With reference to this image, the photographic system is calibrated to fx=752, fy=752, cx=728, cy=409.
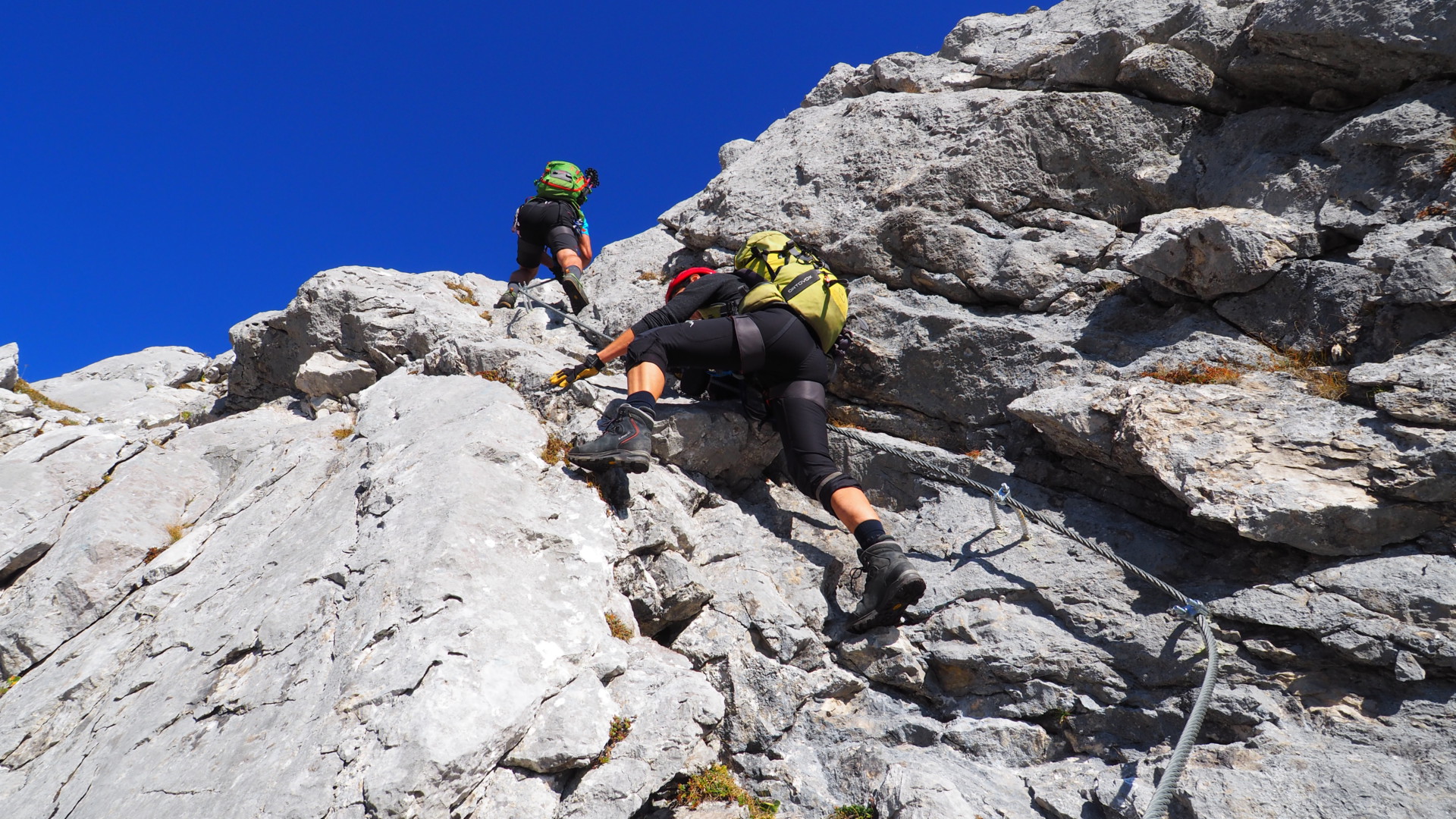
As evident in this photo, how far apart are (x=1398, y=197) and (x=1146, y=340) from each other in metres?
2.78

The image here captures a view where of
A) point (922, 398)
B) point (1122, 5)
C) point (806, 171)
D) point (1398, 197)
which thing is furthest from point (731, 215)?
point (1398, 197)

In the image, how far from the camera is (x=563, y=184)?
12.7m

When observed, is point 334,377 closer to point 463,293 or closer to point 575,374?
point 463,293

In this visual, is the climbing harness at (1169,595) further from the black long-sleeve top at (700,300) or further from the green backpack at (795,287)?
the black long-sleeve top at (700,300)

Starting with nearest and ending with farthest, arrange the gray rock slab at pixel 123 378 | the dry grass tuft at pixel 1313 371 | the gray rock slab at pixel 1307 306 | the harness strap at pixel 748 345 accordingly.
→ the dry grass tuft at pixel 1313 371, the gray rock slab at pixel 1307 306, the harness strap at pixel 748 345, the gray rock slab at pixel 123 378

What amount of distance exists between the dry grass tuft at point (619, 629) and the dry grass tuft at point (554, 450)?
73.6 inches

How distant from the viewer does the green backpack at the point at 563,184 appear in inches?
501

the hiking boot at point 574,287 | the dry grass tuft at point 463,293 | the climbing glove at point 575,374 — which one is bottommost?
the climbing glove at point 575,374

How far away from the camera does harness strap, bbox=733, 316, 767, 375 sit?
8078 millimetres

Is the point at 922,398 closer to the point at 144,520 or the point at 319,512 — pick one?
the point at 319,512

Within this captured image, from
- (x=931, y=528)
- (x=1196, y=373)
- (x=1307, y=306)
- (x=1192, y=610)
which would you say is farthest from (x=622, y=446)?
(x=1307, y=306)

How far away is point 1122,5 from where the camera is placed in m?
Answer: 12.2

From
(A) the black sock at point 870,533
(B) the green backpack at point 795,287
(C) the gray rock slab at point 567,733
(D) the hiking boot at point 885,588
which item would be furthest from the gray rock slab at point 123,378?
(D) the hiking boot at point 885,588

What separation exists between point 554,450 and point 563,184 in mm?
6645
